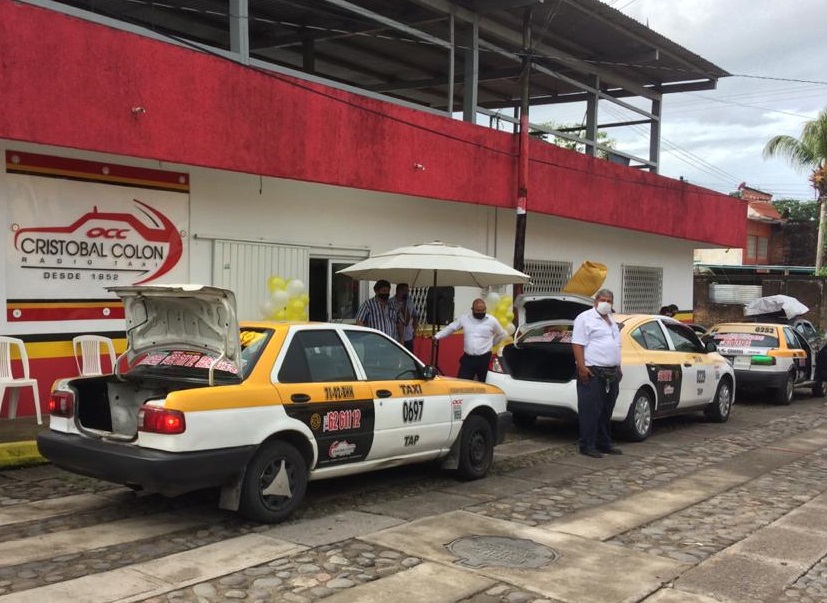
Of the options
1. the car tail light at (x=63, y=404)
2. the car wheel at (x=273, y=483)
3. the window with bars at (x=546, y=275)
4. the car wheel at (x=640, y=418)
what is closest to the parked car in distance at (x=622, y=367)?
the car wheel at (x=640, y=418)

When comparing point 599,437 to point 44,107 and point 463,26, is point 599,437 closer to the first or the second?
point 44,107

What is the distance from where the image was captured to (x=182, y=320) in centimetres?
592

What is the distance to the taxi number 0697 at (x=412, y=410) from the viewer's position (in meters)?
6.55

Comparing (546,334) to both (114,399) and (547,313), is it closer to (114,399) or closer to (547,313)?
(547,313)

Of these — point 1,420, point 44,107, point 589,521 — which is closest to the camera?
point 589,521

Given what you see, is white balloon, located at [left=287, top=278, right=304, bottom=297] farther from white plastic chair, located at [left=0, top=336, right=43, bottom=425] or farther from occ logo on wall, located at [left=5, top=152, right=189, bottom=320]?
white plastic chair, located at [left=0, top=336, right=43, bottom=425]

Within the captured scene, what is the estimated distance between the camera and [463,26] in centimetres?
1421

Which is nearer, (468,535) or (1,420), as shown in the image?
(468,535)

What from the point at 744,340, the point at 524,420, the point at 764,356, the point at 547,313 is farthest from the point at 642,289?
the point at 524,420

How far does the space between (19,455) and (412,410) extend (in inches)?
142

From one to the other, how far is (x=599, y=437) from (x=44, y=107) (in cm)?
668

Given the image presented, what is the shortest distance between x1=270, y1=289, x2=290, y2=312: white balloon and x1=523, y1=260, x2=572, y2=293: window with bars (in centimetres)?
672

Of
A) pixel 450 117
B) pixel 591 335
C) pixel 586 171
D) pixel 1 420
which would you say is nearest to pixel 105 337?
pixel 1 420

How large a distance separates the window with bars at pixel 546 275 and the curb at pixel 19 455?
34.0 feet
